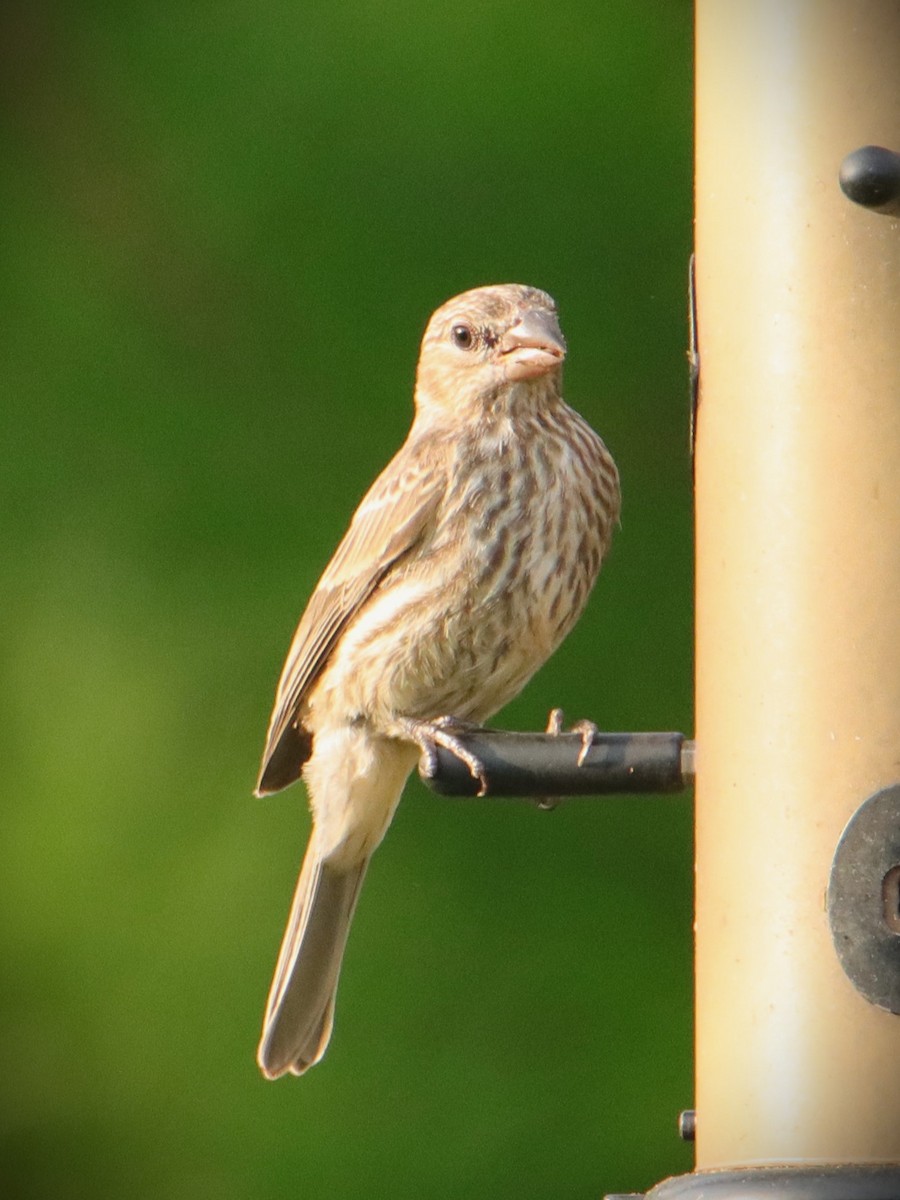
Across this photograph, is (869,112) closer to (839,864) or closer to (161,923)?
(839,864)

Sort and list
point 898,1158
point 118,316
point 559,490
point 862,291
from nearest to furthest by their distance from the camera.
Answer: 1. point 898,1158
2. point 862,291
3. point 559,490
4. point 118,316

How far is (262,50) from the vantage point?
6422 mm

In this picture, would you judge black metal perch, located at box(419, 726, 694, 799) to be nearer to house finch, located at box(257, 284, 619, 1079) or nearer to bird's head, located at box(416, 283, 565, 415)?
house finch, located at box(257, 284, 619, 1079)

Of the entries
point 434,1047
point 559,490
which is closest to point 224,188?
point 559,490

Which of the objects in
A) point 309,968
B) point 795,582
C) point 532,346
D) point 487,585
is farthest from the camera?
point 309,968

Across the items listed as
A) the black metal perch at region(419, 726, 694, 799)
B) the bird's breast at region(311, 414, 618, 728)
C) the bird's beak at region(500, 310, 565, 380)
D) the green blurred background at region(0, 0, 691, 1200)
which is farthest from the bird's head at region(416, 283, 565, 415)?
the black metal perch at region(419, 726, 694, 799)

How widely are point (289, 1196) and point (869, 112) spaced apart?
2988mm

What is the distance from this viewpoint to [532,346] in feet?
17.8

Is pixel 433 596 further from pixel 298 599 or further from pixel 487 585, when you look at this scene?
pixel 298 599

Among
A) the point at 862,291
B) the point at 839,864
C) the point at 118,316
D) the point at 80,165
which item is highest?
the point at 80,165

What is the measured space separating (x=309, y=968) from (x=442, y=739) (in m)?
0.99

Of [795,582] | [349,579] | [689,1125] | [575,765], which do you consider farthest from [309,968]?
[795,582]

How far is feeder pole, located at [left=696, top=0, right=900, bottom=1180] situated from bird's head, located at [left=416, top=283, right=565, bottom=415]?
1.29m

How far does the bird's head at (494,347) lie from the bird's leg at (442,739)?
0.64 m
